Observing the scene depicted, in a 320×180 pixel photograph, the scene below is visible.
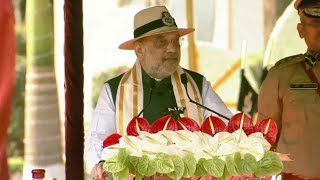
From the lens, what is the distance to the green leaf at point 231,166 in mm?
2885

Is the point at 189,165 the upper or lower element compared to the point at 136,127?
lower

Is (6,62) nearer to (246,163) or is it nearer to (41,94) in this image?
(246,163)

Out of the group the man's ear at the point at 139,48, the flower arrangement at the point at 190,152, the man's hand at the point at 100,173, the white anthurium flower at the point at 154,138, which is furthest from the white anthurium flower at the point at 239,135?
the man's ear at the point at 139,48

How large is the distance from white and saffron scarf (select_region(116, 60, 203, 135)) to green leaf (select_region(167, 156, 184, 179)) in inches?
39.6

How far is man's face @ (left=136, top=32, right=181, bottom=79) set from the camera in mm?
3951

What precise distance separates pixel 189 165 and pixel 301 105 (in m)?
1.57

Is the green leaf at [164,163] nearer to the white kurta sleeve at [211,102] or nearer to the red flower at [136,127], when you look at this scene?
the red flower at [136,127]

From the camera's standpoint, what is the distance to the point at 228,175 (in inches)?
114

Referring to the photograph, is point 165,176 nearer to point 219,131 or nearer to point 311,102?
point 219,131

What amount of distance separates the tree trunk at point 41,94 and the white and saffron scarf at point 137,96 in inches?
40.9

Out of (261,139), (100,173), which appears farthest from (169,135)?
(100,173)

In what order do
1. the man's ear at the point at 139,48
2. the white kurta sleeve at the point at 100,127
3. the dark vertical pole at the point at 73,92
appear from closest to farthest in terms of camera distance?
the white kurta sleeve at the point at 100,127 → the man's ear at the point at 139,48 → the dark vertical pole at the point at 73,92

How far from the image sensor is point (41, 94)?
16.4 feet

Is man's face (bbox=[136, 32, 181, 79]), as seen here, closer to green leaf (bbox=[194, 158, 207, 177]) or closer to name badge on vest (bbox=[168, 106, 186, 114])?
name badge on vest (bbox=[168, 106, 186, 114])
